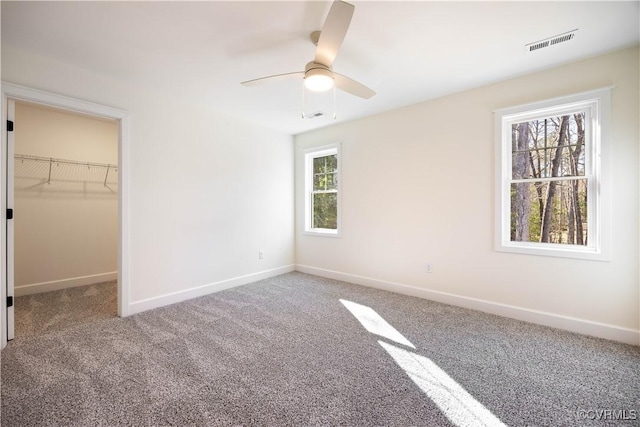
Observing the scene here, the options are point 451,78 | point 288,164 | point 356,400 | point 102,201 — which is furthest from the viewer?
point 288,164

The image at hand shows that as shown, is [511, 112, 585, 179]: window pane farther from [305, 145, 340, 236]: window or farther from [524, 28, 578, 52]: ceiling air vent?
[305, 145, 340, 236]: window

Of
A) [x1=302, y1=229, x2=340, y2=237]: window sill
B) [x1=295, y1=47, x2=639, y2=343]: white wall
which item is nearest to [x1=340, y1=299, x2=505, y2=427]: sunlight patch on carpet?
[x1=295, y1=47, x2=639, y2=343]: white wall

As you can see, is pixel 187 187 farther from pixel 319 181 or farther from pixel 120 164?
pixel 319 181

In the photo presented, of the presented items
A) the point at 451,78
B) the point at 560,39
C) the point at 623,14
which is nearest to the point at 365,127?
the point at 451,78

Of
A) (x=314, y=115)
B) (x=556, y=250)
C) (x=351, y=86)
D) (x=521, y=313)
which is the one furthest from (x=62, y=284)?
(x=556, y=250)

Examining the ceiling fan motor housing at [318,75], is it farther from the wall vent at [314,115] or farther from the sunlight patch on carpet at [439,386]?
the sunlight patch on carpet at [439,386]

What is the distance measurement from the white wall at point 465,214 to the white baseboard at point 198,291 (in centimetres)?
81

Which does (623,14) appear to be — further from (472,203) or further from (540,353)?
(540,353)

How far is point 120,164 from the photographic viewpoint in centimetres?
295

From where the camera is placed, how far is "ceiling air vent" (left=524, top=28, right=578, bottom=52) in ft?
7.12

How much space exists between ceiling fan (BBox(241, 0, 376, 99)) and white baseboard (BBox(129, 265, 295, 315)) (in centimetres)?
264

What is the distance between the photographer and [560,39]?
2.22 m

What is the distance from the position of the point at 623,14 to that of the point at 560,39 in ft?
1.12

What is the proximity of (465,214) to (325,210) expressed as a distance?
7.31 feet
